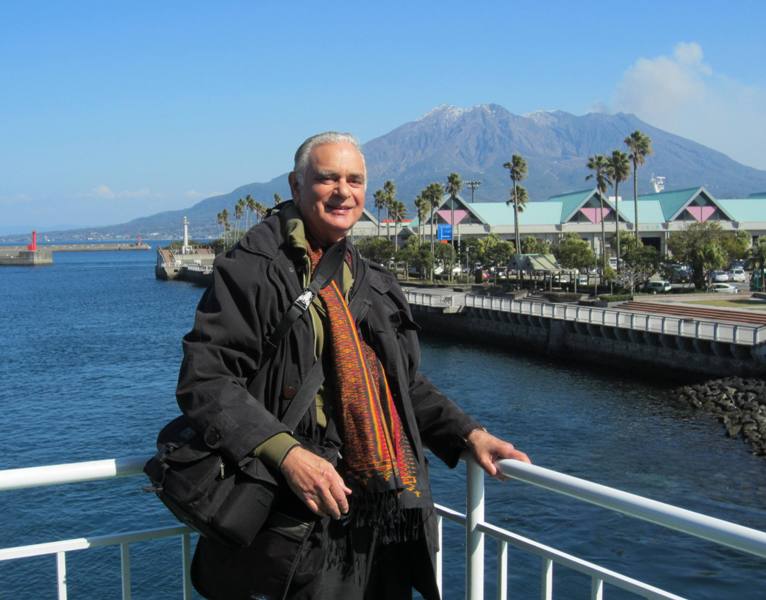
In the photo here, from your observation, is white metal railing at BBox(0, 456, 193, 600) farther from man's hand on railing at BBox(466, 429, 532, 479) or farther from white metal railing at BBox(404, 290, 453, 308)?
white metal railing at BBox(404, 290, 453, 308)

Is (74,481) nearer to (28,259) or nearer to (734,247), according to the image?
(734,247)

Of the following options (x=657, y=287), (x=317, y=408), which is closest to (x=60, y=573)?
(x=317, y=408)

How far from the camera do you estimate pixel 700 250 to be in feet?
161

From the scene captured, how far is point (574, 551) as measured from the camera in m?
13.5

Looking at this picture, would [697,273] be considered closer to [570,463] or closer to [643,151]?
[643,151]

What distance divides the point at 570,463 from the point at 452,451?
57.1ft

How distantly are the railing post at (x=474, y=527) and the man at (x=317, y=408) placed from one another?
0.96 feet

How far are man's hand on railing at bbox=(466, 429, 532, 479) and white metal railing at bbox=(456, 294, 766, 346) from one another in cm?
2735

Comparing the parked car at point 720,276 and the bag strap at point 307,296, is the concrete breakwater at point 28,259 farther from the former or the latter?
the bag strap at point 307,296

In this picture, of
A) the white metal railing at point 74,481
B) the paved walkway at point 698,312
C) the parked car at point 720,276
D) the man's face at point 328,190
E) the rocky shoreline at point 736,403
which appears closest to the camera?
the white metal railing at point 74,481

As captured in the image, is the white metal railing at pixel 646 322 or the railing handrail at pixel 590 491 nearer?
the railing handrail at pixel 590 491

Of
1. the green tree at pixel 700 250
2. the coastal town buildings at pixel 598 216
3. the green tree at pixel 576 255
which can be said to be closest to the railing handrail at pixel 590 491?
the green tree at pixel 700 250

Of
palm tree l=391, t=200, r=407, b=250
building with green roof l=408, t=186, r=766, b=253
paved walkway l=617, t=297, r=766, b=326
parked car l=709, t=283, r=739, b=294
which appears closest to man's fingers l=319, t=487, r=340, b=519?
paved walkway l=617, t=297, r=766, b=326

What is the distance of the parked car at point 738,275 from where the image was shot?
62.9m
